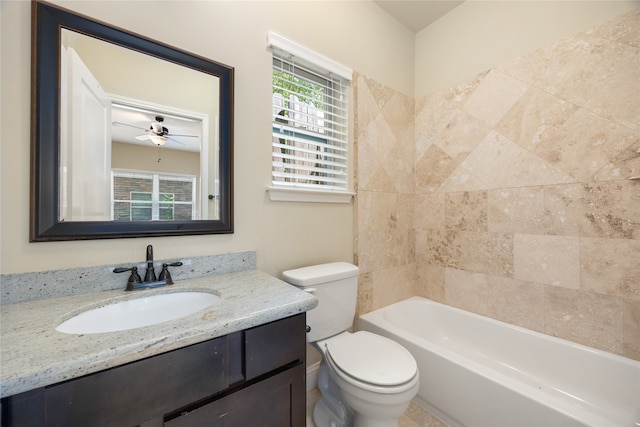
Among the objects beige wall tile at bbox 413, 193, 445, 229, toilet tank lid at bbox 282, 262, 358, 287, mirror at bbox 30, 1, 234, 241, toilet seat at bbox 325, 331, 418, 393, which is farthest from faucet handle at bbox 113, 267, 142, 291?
beige wall tile at bbox 413, 193, 445, 229

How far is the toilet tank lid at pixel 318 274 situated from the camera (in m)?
1.31

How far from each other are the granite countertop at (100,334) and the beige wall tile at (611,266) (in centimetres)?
165

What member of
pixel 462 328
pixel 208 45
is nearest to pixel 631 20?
pixel 462 328

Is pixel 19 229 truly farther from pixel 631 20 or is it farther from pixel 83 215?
pixel 631 20

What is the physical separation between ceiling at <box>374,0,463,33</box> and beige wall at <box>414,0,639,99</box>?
0.06 metres

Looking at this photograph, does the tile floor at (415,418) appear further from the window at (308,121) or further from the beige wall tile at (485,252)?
the window at (308,121)

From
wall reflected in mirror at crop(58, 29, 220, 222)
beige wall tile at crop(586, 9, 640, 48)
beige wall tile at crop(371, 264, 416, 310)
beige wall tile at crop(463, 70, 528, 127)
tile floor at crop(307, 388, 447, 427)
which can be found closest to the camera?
wall reflected in mirror at crop(58, 29, 220, 222)

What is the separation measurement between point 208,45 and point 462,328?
247cm

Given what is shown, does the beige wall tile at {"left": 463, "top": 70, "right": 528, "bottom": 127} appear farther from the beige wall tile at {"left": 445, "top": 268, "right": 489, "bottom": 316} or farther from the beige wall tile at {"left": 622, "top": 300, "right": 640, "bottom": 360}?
the beige wall tile at {"left": 622, "top": 300, "right": 640, "bottom": 360}

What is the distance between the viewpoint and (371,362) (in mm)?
1198

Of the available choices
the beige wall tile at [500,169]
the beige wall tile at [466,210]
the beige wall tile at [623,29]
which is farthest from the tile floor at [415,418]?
the beige wall tile at [623,29]

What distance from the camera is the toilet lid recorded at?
3.59 feet

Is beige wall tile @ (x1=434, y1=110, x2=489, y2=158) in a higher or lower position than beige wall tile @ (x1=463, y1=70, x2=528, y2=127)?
lower

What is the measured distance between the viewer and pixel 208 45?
125 centimetres
